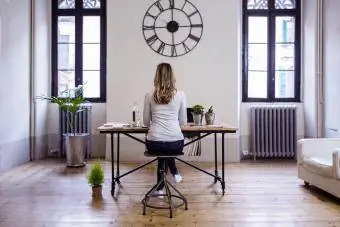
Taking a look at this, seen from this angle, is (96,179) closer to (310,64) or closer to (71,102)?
(71,102)

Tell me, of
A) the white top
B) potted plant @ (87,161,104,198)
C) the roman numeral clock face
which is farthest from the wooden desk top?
the roman numeral clock face

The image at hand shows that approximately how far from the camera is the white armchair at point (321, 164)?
401 cm

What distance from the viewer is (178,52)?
6.74 meters

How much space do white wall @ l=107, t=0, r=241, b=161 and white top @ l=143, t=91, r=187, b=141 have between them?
291 centimetres

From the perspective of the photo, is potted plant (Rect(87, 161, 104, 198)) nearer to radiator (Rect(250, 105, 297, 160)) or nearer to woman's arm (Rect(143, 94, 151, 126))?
woman's arm (Rect(143, 94, 151, 126))

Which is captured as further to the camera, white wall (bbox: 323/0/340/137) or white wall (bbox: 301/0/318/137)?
white wall (bbox: 301/0/318/137)

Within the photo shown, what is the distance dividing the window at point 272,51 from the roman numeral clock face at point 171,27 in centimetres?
114

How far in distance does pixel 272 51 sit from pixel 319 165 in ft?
11.0

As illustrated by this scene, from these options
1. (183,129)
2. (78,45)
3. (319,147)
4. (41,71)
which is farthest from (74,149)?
(319,147)

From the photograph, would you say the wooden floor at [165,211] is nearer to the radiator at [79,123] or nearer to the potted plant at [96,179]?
the potted plant at [96,179]

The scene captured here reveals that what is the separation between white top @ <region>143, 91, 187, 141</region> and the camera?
372 centimetres

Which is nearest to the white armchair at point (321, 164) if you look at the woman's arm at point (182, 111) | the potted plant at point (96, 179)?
the woman's arm at point (182, 111)

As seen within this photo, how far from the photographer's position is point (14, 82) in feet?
19.8

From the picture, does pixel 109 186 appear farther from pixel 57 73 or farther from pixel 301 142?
pixel 57 73
